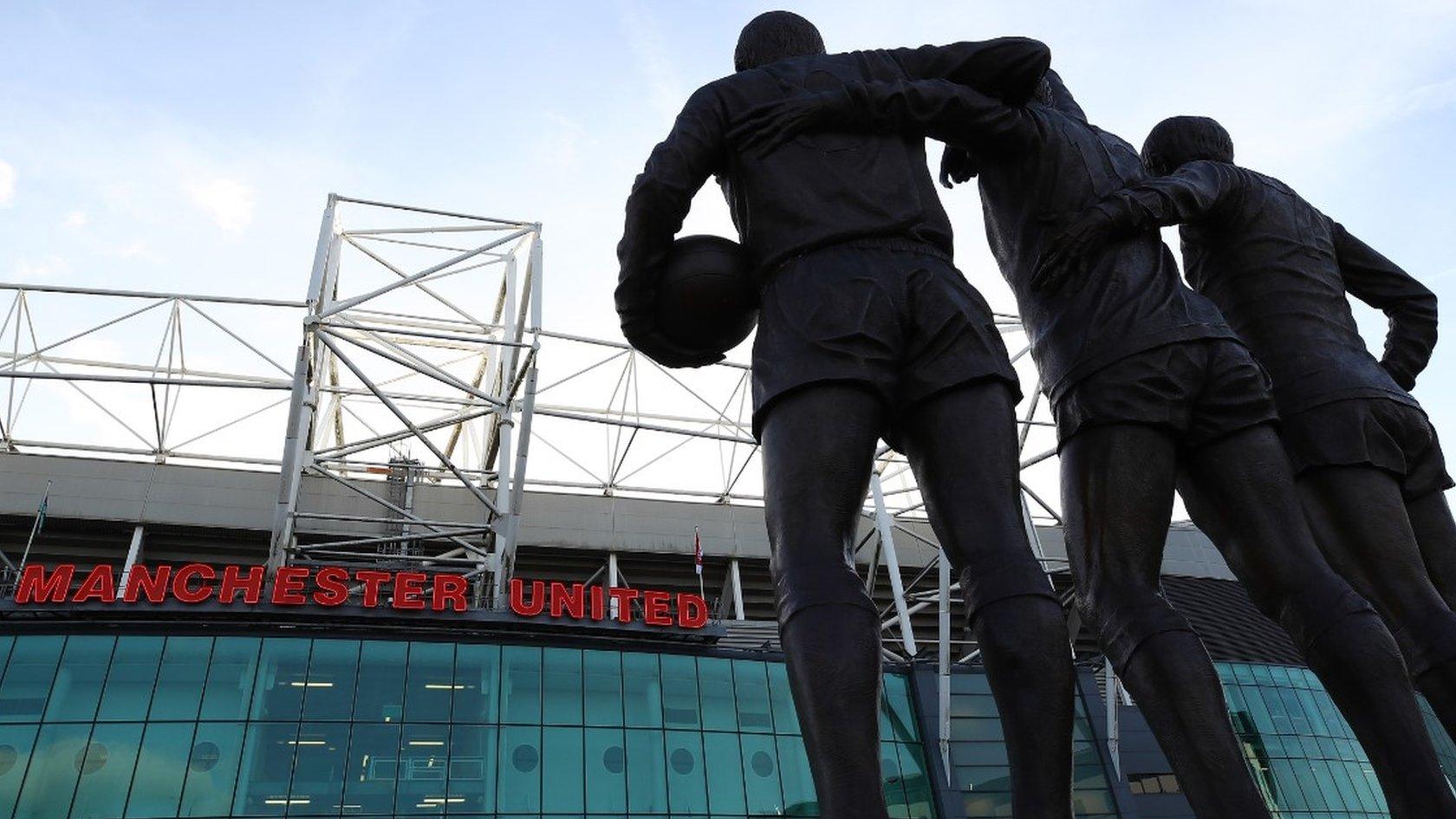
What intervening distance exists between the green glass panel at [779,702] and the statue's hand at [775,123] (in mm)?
24675

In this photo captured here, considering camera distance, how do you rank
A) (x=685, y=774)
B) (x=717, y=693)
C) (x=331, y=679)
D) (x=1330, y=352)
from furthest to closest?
(x=717, y=693)
(x=685, y=774)
(x=331, y=679)
(x=1330, y=352)

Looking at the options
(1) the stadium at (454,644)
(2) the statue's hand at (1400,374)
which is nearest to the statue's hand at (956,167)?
(2) the statue's hand at (1400,374)

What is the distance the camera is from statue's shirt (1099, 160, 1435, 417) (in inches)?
161

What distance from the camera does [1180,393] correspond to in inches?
134

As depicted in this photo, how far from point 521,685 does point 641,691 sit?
109 inches

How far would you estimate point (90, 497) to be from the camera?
2967cm

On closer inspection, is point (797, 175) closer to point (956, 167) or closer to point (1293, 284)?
point (956, 167)

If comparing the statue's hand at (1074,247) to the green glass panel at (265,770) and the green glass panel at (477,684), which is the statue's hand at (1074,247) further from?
the green glass panel at (477,684)

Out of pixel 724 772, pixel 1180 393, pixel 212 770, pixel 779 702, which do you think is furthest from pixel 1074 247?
pixel 779 702

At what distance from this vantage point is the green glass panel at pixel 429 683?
24.7m

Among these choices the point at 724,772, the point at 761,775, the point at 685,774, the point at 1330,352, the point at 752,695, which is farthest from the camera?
the point at 752,695

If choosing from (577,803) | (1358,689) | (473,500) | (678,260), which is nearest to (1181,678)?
(1358,689)

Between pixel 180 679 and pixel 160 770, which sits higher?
pixel 180 679

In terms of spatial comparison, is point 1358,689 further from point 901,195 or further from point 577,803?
point 577,803
